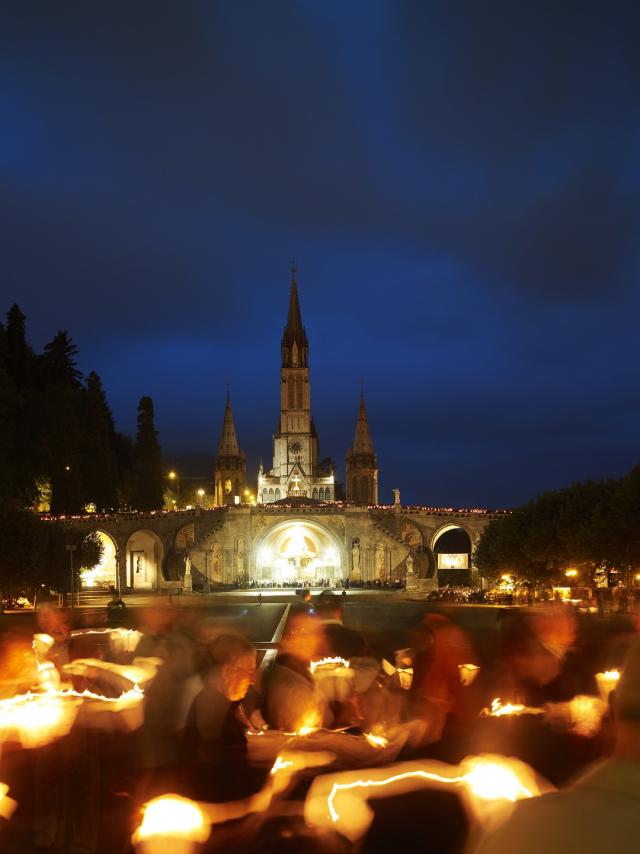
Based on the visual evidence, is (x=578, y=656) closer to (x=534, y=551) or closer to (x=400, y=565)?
(x=534, y=551)

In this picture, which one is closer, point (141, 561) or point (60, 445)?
point (60, 445)

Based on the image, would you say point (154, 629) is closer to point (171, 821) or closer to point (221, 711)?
point (221, 711)

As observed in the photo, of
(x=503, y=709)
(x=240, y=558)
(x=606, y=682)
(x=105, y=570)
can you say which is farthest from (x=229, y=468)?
(x=503, y=709)

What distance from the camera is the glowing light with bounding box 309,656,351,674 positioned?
26.3 ft

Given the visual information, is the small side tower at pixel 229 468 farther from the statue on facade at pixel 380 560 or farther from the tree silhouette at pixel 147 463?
the statue on facade at pixel 380 560

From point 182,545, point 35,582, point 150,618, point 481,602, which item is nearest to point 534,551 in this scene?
point 481,602

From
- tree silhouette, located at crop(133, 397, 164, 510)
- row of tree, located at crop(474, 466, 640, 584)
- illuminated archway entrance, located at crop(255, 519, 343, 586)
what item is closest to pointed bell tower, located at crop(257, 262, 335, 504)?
tree silhouette, located at crop(133, 397, 164, 510)

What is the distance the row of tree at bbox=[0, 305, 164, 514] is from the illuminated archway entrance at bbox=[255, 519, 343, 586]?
46.3 ft

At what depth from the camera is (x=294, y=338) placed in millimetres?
111938

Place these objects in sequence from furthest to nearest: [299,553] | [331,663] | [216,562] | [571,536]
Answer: [299,553]
[216,562]
[571,536]
[331,663]

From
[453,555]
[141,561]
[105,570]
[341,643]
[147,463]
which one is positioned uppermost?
[147,463]

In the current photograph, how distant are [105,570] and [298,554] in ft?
50.7

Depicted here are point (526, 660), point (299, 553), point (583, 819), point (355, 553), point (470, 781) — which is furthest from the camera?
point (299, 553)

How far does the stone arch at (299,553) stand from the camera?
64.0m
